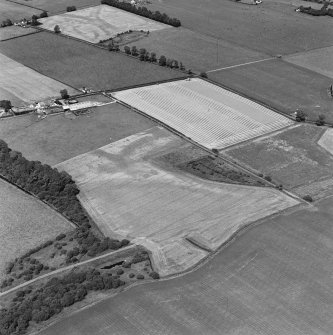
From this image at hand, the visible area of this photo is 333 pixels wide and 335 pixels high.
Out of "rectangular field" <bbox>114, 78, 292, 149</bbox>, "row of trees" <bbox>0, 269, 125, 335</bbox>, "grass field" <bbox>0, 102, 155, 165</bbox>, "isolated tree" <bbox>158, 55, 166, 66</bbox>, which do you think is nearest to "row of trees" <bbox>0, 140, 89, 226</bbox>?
"grass field" <bbox>0, 102, 155, 165</bbox>

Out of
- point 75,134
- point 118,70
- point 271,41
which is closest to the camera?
point 75,134

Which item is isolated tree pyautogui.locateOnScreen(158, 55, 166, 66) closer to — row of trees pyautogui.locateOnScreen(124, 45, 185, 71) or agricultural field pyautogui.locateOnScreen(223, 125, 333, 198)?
row of trees pyautogui.locateOnScreen(124, 45, 185, 71)

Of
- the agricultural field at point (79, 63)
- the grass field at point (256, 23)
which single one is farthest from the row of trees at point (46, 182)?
the grass field at point (256, 23)

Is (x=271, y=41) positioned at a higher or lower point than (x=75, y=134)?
higher

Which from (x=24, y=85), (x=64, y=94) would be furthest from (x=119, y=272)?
(x=24, y=85)

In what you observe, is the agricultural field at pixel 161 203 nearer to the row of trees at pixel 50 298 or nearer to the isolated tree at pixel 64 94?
the row of trees at pixel 50 298

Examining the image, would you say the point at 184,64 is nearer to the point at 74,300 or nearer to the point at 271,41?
the point at 271,41

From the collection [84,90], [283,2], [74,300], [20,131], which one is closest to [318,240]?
[74,300]
